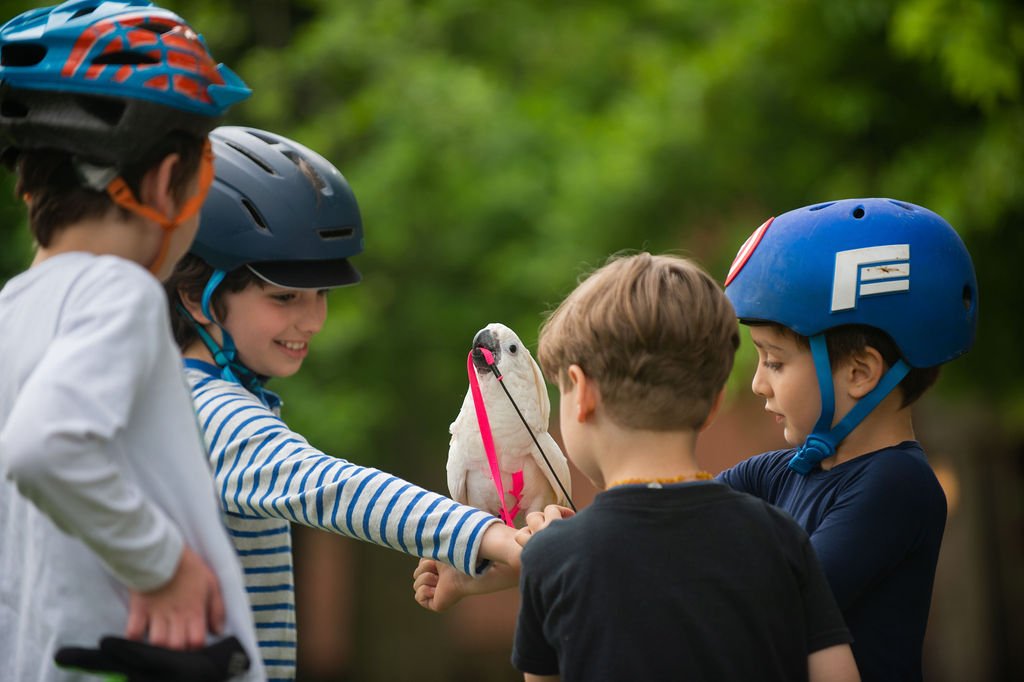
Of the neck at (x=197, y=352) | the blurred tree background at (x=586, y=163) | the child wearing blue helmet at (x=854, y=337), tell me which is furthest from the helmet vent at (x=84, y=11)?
the blurred tree background at (x=586, y=163)

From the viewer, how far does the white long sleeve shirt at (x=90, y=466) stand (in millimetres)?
2023

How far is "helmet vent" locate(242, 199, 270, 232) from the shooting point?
11.7 feet

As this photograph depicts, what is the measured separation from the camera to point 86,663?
2.16 m

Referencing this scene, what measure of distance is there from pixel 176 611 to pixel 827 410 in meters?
1.83

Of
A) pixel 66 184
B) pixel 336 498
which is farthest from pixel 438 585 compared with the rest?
pixel 66 184

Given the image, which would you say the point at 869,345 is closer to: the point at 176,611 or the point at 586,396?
the point at 586,396

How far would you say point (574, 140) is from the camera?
10.2m

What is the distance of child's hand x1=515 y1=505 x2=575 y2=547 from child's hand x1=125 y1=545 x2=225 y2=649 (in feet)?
2.59

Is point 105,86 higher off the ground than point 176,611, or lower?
higher

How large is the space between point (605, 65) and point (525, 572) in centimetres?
924

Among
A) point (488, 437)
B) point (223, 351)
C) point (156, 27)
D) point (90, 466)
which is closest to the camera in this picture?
point (90, 466)

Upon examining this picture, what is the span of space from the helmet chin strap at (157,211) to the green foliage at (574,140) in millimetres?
5485

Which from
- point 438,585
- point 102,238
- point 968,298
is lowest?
point 438,585

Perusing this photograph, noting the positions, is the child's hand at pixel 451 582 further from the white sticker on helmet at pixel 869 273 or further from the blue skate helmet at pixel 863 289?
the white sticker on helmet at pixel 869 273
